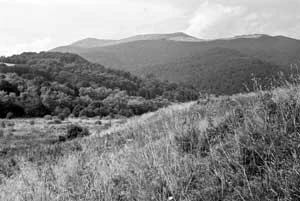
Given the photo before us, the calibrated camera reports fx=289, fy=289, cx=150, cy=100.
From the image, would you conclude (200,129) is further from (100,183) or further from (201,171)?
(100,183)

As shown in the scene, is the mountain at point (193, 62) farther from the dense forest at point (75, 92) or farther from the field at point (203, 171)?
the field at point (203, 171)

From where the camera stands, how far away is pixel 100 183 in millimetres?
3357

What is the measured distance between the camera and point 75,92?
201 ft

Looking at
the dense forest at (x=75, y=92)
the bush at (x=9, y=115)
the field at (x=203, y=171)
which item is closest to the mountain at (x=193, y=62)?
the dense forest at (x=75, y=92)

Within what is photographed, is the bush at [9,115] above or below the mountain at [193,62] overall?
below

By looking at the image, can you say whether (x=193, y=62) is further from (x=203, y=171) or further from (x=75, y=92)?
(x=203, y=171)

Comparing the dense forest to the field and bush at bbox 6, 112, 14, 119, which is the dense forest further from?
the field

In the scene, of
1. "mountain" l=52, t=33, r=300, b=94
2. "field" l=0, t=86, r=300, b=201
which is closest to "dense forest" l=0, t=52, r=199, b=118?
"mountain" l=52, t=33, r=300, b=94

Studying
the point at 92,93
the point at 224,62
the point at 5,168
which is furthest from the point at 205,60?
the point at 5,168

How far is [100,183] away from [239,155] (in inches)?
62.9

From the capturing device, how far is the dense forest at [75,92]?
42.6m

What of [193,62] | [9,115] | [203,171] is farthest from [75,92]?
[193,62]

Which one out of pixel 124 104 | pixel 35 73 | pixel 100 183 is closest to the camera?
pixel 100 183

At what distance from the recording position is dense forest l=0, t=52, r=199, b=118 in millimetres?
42625
